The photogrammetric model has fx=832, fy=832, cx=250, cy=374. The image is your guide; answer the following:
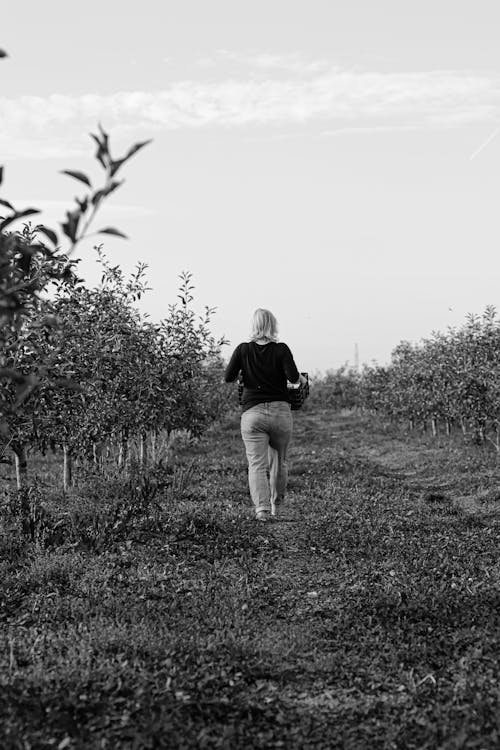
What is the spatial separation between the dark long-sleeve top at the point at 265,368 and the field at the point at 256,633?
1393 millimetres

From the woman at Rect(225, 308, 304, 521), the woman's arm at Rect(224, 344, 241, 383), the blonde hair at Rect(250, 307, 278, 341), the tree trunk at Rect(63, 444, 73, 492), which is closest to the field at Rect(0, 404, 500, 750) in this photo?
the woman at Rect(225, 308, 304, 521)

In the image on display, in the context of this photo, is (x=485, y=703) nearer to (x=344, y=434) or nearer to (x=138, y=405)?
(x=138, y=405)

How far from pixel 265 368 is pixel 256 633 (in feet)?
13.3

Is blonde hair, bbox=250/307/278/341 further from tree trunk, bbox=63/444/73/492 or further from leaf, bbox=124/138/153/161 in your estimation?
leaf, bbox=124/138/153/161

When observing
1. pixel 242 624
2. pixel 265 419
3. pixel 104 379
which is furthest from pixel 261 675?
pixel 104 379

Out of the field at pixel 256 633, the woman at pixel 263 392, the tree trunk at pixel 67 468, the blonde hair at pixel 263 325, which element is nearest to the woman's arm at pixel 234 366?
the woman at pixel 263 392

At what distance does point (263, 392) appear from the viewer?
9.13 meters

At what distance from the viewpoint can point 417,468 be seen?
53.1 feet

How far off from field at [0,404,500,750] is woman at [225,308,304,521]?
44 cm

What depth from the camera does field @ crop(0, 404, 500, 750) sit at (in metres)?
4.11

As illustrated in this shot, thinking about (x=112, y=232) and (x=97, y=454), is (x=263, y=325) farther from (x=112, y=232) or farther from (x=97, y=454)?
(x=112, y=232)

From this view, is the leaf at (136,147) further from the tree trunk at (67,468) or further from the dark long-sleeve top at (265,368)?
the tree trunk at (67,468)

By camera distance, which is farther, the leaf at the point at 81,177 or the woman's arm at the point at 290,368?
the woman's arm at the point at 290,368

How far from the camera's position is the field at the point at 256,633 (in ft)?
13.5
